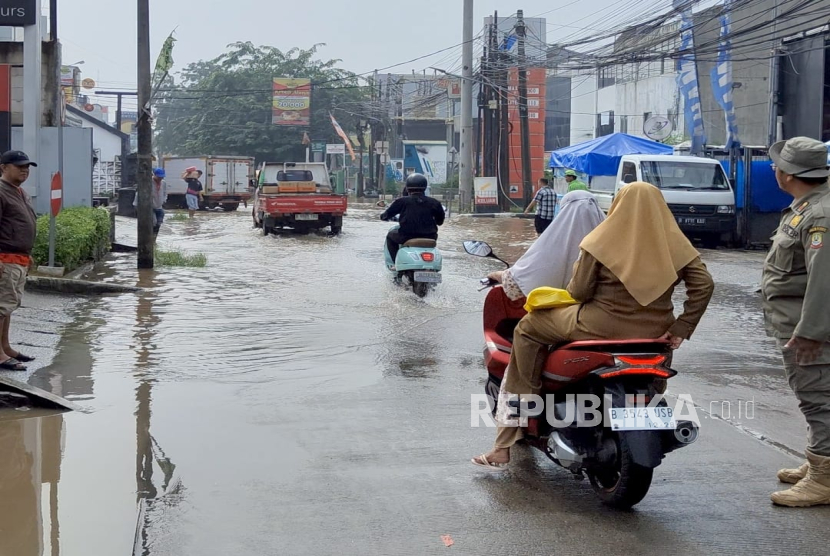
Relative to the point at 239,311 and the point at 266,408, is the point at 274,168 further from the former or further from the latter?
the point at 266,408

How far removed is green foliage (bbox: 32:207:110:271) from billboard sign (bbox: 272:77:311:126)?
46606 millimetres

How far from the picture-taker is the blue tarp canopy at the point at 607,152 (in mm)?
29453

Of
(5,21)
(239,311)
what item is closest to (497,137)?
(5,21)

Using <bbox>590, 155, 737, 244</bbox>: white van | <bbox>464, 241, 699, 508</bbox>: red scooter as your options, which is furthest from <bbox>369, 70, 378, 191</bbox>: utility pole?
<bbox>464, 241, 699, 508</bbox>: red scooter

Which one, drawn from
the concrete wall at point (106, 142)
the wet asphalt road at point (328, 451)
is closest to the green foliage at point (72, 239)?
the wet asphalt road at point (328, 451)

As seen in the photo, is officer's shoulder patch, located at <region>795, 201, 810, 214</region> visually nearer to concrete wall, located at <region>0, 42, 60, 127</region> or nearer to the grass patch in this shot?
the grass patch

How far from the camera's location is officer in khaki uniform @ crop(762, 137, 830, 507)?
15.4 ft

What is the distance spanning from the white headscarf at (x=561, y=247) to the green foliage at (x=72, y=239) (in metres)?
10.1

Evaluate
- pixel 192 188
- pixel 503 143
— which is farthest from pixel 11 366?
pixel 503 143

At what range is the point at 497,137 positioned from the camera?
39.1 m

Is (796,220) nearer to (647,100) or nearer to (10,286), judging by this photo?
(10,286)

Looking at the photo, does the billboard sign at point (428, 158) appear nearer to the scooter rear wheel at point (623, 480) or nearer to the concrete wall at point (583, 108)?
the concrete wall at point (583, 108)

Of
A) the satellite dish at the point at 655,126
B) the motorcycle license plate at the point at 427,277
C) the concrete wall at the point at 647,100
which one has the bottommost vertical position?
the motorcycle license plate at the point at 427,277

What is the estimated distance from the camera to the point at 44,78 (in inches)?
733
